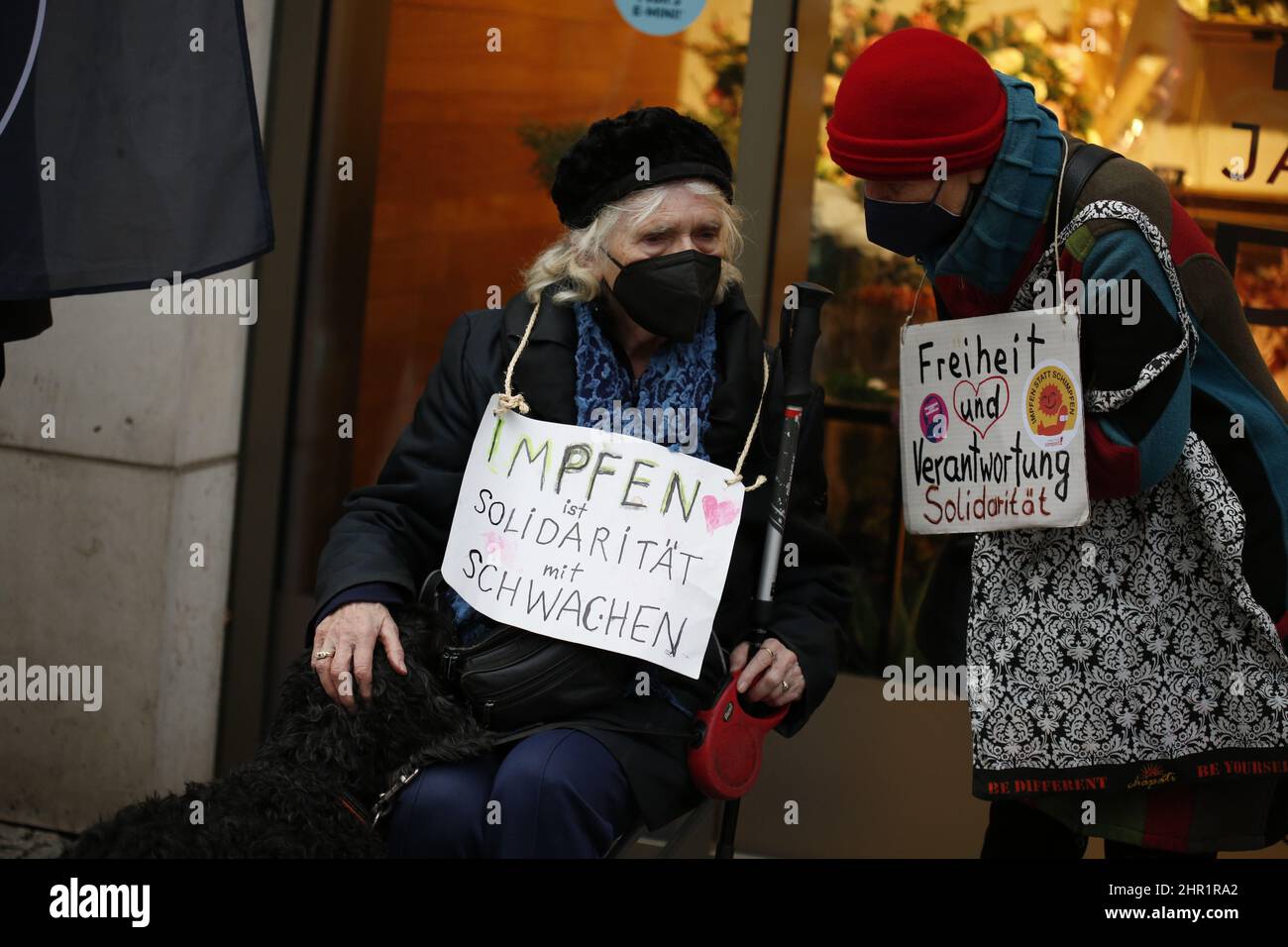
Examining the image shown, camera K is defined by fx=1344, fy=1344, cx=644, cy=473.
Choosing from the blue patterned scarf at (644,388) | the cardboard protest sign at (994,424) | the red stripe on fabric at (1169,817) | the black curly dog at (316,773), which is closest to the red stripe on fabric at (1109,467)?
the cardboard protest sign at (994,424)

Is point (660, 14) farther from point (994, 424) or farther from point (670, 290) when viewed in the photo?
point (994, 424)

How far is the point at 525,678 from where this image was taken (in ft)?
8.28

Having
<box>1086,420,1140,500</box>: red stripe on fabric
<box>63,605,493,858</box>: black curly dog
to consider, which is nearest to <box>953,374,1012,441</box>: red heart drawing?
<box>1086,420,1140,500</box>: red stripe on fabric

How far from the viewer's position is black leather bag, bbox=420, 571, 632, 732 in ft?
8.28

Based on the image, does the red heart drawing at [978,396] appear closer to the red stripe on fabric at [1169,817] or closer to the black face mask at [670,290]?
the black face mask at [670,290]

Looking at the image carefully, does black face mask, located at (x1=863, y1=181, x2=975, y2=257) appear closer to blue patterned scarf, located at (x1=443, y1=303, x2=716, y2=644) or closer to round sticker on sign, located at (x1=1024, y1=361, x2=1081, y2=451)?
round sticker on sign, located at (x1=1024, y1=361, x2=1081, y2=451)

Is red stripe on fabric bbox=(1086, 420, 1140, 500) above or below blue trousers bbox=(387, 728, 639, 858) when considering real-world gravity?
above

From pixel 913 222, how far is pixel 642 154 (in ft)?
2.07

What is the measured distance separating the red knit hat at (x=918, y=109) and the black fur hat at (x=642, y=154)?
48cm

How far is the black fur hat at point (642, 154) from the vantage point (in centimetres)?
273

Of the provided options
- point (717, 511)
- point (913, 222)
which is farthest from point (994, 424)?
point (717, 511)

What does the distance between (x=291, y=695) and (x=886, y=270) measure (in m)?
2.38

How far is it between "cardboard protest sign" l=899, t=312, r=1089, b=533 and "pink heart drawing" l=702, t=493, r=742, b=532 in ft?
1.15
